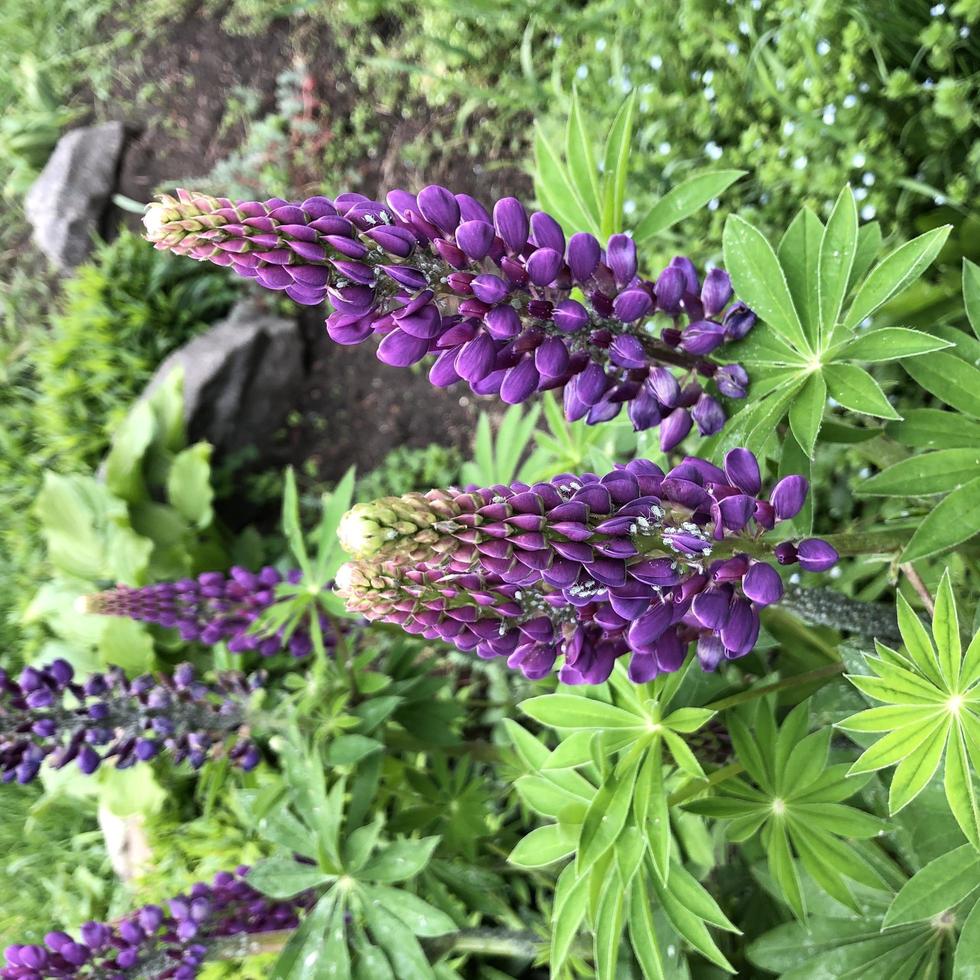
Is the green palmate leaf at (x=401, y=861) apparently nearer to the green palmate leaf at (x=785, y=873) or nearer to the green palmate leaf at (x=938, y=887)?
the green palmate leaf at (x=785, y=873)

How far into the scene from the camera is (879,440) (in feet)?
5.70

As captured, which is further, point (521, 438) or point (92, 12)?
point (92, 12)

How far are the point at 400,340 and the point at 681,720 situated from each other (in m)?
0.80

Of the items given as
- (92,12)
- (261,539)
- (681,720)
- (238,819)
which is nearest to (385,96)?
(261,539)

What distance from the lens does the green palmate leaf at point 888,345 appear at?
1.33 meters

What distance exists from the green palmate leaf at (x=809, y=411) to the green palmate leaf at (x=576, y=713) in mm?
572

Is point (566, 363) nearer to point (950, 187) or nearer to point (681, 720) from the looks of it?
point (681, 720)

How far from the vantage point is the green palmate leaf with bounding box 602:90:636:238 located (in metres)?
1.65

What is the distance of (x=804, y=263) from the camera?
154 centimetres

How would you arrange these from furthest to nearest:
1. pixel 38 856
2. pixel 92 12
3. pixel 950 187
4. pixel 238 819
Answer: pixel 92 12 → pixel 38 856 → pixel 238 819 → pixel 950 187

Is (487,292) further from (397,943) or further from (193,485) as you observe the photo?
(193,485)

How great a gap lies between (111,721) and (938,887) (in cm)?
184

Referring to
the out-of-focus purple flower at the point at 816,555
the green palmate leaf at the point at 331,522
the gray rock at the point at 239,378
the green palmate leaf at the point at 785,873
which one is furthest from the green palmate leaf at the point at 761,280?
the gray rock at the point at 239,378

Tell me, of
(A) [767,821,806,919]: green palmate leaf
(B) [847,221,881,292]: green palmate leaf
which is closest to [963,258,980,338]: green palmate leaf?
(B) [847,221,881,292]: green palmate leaf
